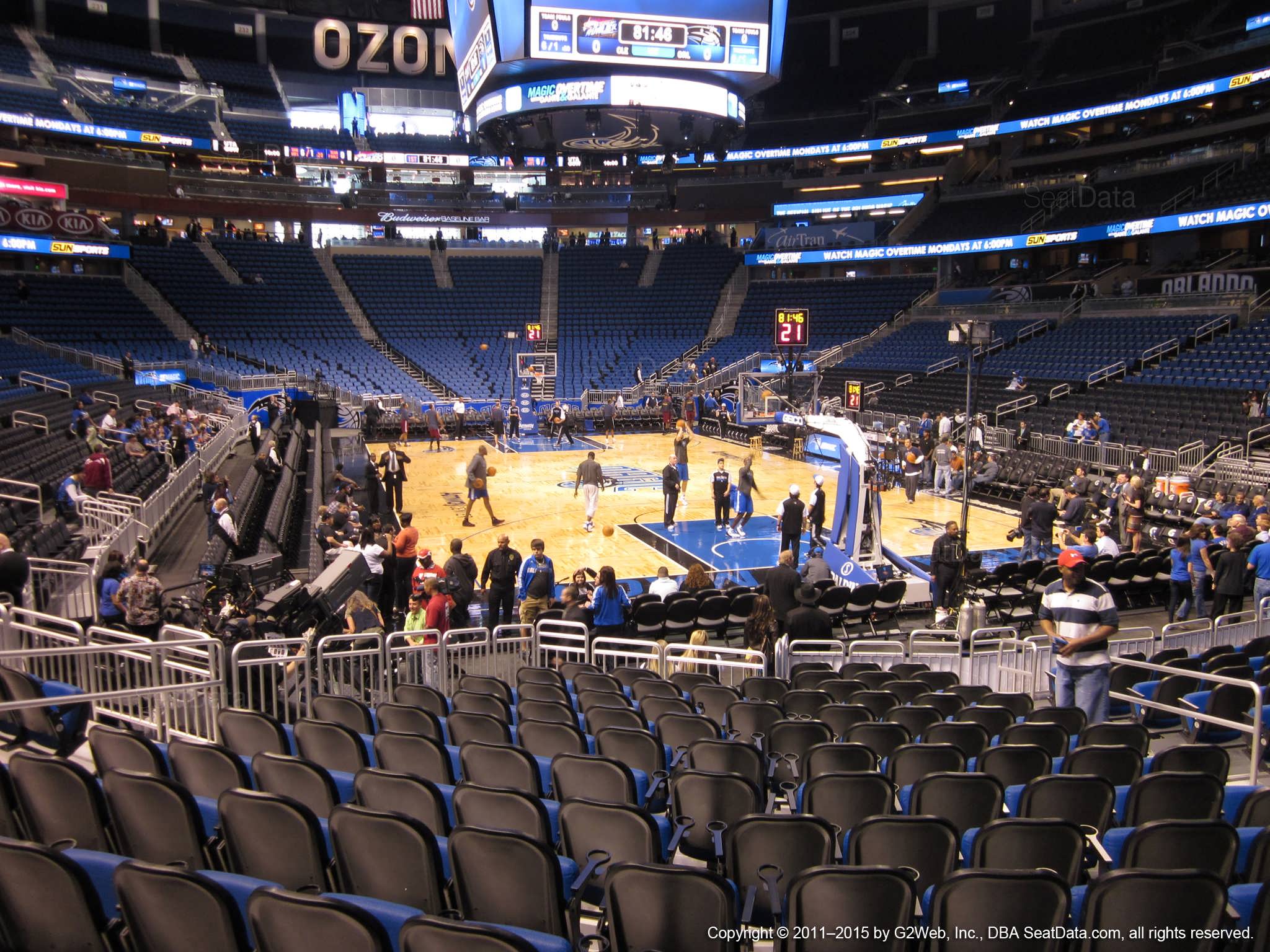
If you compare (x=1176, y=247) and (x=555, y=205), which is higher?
(x=555, y=205)

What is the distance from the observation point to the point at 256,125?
46750 millimetres

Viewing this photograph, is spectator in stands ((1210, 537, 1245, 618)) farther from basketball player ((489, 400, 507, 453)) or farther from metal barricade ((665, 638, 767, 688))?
basketball player ((489, 400, 507, 453))

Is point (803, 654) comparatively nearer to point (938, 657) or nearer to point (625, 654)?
point (938, 657)

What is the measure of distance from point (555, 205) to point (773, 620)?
4348 centimetres

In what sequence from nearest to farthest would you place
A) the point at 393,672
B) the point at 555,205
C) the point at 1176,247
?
the point at 393,672 < the point at 1176,247 < the point at 555,205

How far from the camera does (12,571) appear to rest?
8531 mm

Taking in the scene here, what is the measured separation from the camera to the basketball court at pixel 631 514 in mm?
16172

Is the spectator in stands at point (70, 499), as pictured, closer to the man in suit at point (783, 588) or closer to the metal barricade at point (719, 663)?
the metal barricade at point (719, 663)

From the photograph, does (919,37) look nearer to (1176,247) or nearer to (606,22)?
(1176,247)

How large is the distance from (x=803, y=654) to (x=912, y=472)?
12993 millimetres

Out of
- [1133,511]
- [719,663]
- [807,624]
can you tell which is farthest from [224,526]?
[1133,511]

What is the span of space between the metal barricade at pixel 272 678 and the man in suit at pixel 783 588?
5.06m

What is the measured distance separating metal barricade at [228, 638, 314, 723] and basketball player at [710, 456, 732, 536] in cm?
1035

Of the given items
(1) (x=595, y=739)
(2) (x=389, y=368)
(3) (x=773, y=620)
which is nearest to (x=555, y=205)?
(2) (x=389, y=368)
